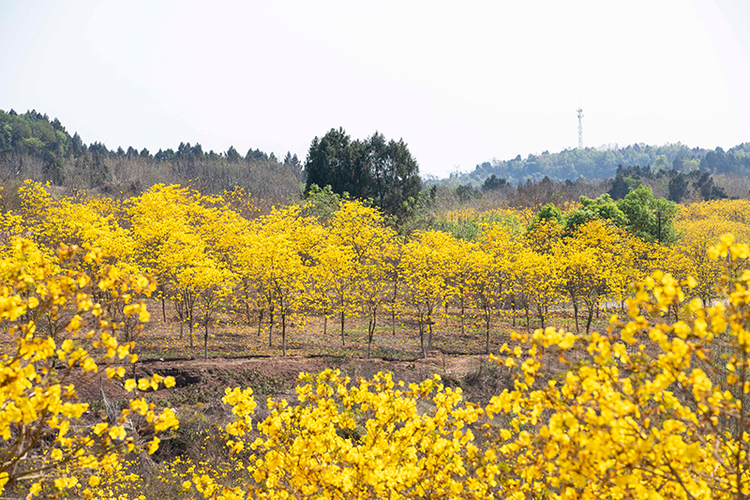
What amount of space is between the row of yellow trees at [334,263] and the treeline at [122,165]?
1708 centimetres

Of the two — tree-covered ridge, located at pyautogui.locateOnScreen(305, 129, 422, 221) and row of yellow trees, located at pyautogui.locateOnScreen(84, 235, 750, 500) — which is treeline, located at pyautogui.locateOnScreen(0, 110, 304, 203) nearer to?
tree-covered ridge, located at pyautogui.locateOnScreen(305, 129, 422, 221)

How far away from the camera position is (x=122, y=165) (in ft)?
185

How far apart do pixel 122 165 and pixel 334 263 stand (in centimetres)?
4927

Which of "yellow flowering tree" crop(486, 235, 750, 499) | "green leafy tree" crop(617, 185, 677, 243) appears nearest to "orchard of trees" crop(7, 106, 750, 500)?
"yellow flowering tree" crop(486, 235, 750, 499)

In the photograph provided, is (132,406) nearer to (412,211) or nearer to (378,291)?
(378,291)

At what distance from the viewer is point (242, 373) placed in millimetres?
13539

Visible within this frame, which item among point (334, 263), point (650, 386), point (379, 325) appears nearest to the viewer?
point (650, 386)

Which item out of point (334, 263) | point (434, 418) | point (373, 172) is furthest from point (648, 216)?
point (434, 418)

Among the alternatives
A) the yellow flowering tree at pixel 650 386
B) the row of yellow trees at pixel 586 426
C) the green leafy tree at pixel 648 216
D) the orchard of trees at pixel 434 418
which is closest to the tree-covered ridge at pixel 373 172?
the green leafy tree at pixel 648 216

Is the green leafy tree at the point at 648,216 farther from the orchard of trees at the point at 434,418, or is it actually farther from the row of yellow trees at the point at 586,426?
the row of yellow trees at the point at 586,426

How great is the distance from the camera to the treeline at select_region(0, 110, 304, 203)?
48.6 m

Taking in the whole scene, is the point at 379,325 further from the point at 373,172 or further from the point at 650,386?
the point at 650,386

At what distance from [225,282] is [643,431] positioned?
596 inches

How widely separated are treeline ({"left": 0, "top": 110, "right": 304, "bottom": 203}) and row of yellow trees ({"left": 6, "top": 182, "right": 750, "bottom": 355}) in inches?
673
